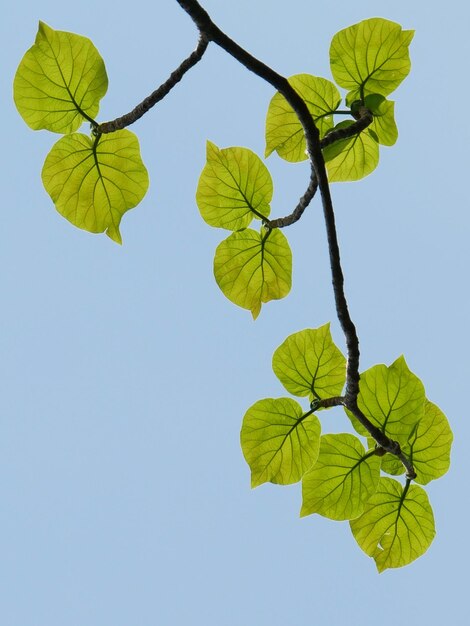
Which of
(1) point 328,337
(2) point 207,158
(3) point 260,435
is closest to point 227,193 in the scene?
(2) point 207,158

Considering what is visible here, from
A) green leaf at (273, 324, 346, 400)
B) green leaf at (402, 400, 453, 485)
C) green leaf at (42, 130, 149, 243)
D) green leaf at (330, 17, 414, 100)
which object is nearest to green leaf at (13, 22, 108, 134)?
green leaf at (42, 130, 149, 243)

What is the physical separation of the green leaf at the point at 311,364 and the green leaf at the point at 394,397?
0.08 m

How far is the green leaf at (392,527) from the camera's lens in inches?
46.1

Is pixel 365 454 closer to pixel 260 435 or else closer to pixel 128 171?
pixel 260 435

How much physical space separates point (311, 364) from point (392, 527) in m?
0.30

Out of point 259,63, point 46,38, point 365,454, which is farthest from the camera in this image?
point 365,454

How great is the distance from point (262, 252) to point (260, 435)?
29cm

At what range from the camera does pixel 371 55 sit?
1.09 meters

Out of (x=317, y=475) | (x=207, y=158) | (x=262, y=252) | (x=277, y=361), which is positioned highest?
(x=207, y=158)

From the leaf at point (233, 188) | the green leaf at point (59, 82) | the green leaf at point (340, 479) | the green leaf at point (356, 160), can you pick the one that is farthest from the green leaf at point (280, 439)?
the green leaf at point (59, 82)

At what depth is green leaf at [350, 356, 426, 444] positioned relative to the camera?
1.07 m

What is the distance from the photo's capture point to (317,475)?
3.76 ft

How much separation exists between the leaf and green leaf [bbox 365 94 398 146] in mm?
188

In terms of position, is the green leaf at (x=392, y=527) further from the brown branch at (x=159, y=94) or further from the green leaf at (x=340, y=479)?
the brown branch at (x=159, y=94)
